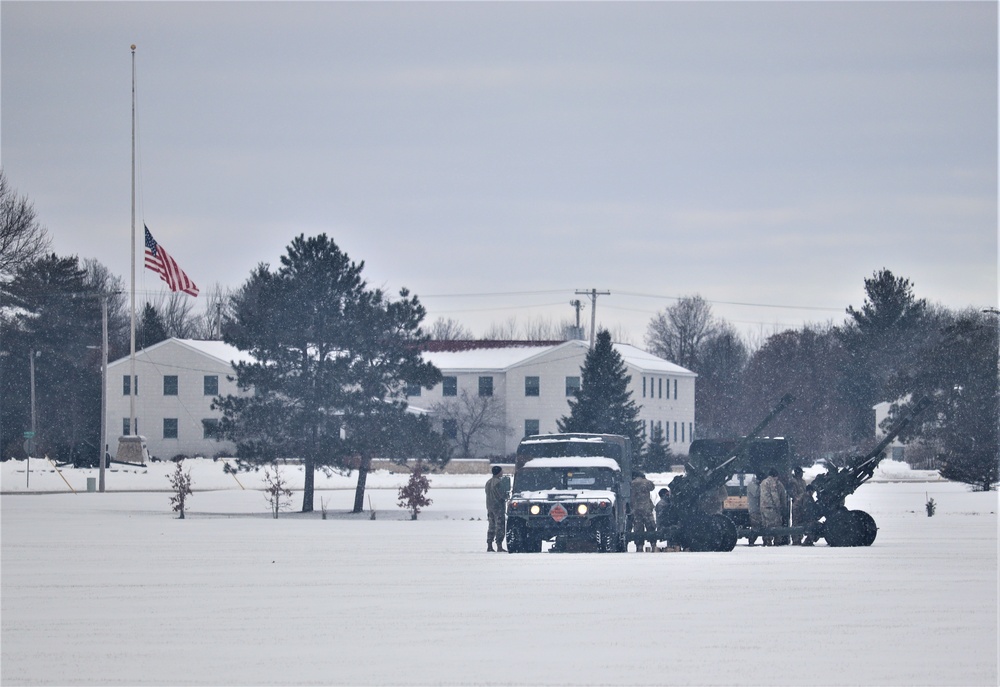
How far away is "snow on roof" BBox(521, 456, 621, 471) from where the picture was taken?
1115 inches

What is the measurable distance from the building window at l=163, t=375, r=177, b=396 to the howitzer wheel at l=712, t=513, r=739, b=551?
73.4 m

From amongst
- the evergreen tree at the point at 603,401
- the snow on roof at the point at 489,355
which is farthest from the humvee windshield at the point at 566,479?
the snow on roof at the point at 489,355

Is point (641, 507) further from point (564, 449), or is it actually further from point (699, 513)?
point (564, 449)

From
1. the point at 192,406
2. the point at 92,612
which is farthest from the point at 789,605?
the point at 192,406

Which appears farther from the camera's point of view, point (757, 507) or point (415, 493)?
point (415, 493)

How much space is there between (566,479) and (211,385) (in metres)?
71.6

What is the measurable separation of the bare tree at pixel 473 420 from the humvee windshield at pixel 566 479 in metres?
69.5

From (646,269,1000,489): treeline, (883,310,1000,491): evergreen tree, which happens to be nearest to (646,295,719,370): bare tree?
(646,269,1000,489): treeline

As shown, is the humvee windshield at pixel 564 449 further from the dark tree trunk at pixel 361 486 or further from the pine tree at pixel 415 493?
the dark tree trunk at pixel 361 486

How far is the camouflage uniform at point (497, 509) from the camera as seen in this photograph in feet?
91.6

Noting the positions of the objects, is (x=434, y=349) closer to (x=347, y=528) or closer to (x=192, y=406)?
(x=192, y=406)

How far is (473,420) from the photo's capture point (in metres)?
97.9

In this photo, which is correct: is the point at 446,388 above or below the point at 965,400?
above

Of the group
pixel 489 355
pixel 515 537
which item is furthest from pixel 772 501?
pixel 489 355
